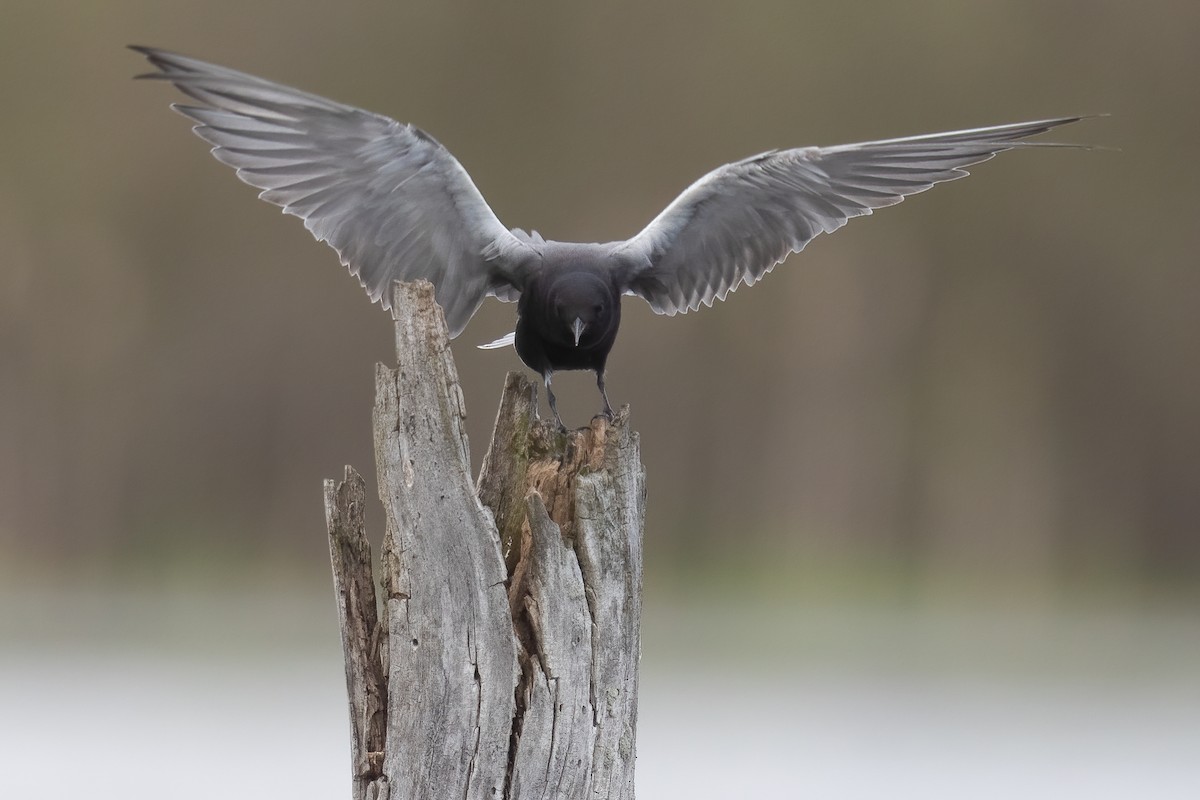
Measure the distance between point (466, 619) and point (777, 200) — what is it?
93.8 inches

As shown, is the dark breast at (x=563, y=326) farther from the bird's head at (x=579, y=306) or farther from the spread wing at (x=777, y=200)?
the spread wing at (x=777, y=200)

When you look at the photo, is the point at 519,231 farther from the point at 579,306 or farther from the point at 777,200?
the point at 777,200

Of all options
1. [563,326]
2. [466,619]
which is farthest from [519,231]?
[466,619]

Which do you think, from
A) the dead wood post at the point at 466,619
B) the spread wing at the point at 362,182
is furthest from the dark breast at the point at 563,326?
the dead wood post at the point at 466,619

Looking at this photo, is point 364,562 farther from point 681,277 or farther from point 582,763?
point 681,277

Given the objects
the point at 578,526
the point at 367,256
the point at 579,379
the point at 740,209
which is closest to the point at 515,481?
the point at 578,526

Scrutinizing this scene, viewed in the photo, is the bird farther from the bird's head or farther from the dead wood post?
the dead wood post

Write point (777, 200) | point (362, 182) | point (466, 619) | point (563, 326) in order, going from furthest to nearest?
1. point (777, 200)
2. point (563, 326)
3. point (362, 182)
4. point (466, 619)

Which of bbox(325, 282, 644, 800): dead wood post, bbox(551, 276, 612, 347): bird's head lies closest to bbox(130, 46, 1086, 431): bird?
bbox(551, 276, 612, 347): bird's head

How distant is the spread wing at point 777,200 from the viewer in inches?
178

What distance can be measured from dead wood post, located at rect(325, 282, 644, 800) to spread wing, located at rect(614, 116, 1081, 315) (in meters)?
1.51

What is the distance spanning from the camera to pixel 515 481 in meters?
3.68

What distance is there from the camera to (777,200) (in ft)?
15.8

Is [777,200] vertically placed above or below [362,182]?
above
